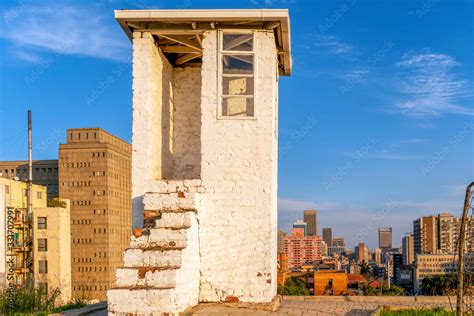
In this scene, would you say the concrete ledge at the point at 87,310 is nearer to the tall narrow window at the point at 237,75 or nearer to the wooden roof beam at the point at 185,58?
the tall narrow window at the point at 237,75

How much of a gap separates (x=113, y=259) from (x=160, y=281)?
144121mm

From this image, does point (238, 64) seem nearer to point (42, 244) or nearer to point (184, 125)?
point (184, 125)

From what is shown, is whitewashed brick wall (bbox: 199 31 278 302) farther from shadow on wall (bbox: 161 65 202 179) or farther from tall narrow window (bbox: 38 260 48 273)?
tall narrow window (bbox: 38 260 48 273)

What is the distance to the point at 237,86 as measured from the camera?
11.1m

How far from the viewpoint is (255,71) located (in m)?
11.0

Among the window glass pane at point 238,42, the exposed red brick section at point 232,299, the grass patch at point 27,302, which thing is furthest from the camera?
the window glass pane at point 238,42

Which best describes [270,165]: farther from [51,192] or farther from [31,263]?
[51,192]

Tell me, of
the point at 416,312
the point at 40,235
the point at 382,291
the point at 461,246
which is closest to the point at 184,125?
the point at 416,312

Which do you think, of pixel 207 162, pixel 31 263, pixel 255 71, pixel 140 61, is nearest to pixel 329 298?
pixel 207 162

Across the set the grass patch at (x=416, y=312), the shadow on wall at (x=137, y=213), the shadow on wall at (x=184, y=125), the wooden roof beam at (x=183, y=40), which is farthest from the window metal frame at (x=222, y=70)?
the grass patch at (x=416, y=312)

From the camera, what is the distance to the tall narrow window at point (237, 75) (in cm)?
1104

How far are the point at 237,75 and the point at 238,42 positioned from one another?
607 mm

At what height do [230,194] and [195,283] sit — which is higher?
[230,194]

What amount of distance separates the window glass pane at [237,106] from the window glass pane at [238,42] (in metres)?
0.91
